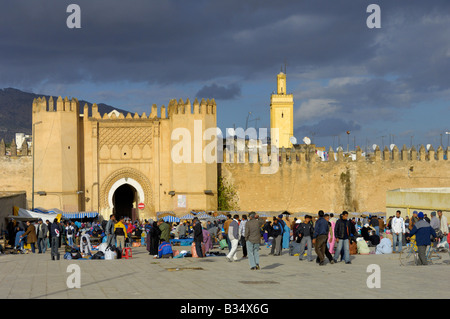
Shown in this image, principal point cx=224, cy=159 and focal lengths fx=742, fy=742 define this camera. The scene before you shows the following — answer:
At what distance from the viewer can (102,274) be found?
12875 millimetres

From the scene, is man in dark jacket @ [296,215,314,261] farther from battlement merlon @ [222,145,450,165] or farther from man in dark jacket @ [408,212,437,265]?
battlement merlon @ [222,145,450,165]

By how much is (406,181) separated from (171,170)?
13133 mm

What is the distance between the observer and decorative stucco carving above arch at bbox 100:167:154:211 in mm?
34875

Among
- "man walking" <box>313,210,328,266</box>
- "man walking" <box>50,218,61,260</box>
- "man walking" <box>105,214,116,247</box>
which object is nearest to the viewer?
"man walking" <box>313,210,328,266</box>

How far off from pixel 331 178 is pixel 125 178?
10.9 meters

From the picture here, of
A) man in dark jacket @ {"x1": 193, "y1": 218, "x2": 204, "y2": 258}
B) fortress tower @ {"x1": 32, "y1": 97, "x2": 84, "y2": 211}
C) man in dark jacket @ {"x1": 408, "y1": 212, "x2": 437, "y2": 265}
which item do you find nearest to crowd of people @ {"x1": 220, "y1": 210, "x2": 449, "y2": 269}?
man in dark jacket @ {"x1": 408, "y1": 212, "x2": 437, "y2": 265}

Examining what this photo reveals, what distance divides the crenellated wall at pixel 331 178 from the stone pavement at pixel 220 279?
21209mm

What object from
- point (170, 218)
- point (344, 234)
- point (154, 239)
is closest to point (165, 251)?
point (154, 239)

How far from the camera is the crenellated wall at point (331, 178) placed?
37.7 meters

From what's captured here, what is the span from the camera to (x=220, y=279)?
1191 cm

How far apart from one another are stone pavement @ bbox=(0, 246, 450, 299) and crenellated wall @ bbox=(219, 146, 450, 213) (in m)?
21.2

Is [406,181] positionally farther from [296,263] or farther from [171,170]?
[296,263]

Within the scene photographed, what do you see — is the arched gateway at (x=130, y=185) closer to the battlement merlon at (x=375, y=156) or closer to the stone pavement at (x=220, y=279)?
the battlement merlon at (x=375, y=156)
